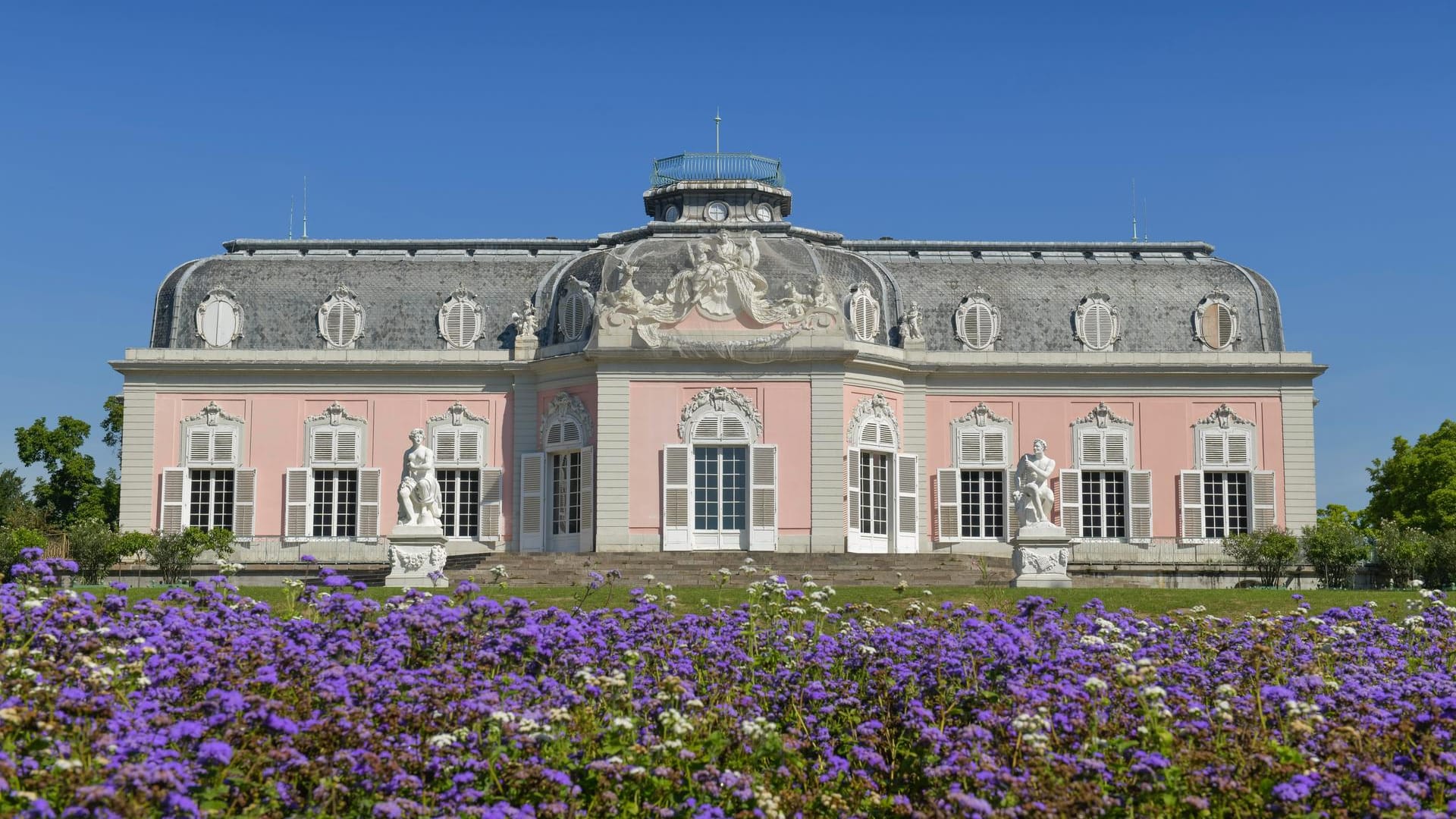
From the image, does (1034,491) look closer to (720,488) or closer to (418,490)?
(720,488)

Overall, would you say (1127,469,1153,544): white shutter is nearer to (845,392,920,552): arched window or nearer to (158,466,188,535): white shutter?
(845,392,920,552): arched window

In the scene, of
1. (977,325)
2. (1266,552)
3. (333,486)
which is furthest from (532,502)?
(1266,552)

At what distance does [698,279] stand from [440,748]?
2457 cm

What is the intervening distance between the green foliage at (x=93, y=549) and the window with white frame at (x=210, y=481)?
9.69 feet

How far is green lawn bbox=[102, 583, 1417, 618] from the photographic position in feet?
63.3

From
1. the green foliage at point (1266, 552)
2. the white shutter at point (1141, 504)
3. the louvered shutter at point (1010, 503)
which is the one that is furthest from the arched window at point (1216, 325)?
the louvered shutter at point (1010, 503)

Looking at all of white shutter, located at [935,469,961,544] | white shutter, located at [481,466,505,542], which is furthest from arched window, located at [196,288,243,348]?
white shutter, located at [935,469,961,544]

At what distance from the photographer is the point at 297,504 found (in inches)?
1369

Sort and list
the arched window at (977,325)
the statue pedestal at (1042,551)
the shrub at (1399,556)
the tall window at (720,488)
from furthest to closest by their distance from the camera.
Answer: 1. the arched window at (977,325)
2. the tall window at (720,488)
3. the shrub at (1399,556)
4. the statue pedestal at (1042,551)

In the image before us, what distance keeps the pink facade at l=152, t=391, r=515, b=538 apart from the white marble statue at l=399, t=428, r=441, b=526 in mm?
6408

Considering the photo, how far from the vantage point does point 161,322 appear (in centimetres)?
3612

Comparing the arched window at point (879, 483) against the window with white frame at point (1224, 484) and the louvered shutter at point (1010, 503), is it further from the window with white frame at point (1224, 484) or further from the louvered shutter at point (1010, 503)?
the window with white frame at point (1224, 484)

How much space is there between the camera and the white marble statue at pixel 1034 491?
2722cm

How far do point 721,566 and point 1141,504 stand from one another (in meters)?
10.6
